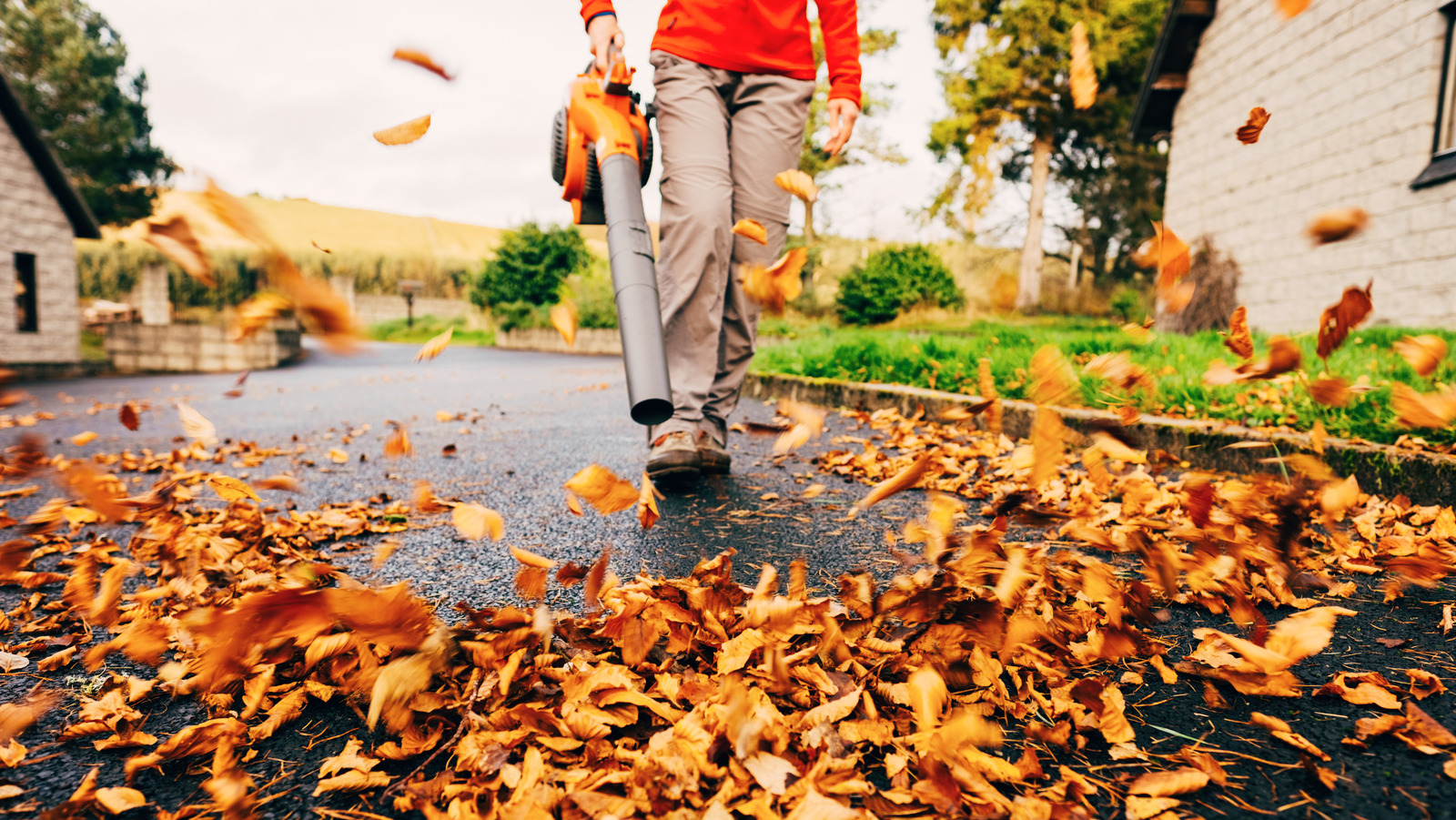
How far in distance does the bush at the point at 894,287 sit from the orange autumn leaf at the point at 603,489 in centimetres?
1304

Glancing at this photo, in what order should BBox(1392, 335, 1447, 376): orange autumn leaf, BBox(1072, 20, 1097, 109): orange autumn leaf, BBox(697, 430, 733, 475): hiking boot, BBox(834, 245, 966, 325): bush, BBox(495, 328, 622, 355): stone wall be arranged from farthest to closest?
BBox(495, 328, 622, 355): stone wall < BBox(834, 245, 966, 325): bush < BBox(697, 430, 733, 475): hiking boot < BBox(1072, 20, 1097, 109): orange autumn leaf < BBox(1392, 335, 1447, 376): orange autumn leaf

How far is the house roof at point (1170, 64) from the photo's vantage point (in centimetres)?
945

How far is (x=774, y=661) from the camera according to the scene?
107 cm

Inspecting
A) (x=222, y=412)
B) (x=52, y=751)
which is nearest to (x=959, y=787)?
(x=52, y=751)

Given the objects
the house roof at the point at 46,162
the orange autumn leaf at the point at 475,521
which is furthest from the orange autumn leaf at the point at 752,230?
the house roof at the point at 46,162

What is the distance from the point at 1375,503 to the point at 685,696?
2156 millimetres

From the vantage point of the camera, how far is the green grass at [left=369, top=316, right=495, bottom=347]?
21.0 m

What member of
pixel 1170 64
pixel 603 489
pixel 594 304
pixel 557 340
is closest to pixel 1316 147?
pixel 1170 64

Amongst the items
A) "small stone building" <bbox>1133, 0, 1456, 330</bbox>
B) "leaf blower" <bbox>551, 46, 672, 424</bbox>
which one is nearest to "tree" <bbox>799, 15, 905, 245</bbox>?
"small stone building" <bbox>1133, 0, 1456, 330</bbox>

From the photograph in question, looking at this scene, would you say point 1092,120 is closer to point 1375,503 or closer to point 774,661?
point 1375,503

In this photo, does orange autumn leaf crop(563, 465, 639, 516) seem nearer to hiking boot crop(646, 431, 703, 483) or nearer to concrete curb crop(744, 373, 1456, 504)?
hiking boot crop(646, 431, 703, 483)

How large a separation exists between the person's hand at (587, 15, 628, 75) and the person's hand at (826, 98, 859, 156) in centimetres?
79

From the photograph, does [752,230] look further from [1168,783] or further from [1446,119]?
[1446,119]

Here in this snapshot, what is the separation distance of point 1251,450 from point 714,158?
2036 mm
